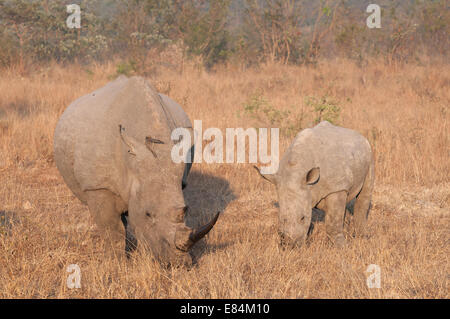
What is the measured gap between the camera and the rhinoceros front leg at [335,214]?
508 cm

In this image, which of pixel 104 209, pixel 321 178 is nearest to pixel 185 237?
pixel 104 209

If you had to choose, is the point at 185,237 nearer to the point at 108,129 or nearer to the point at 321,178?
the point at 108,129

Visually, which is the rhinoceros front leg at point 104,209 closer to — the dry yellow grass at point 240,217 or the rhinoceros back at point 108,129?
the rhinoceros back at point 108,129

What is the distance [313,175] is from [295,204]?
0.32m

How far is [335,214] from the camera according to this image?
5.11m

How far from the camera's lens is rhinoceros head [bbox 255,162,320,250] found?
4.70m

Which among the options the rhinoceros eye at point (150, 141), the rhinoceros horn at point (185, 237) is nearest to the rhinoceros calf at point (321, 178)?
the rhinoceros horn at point (185, 237)

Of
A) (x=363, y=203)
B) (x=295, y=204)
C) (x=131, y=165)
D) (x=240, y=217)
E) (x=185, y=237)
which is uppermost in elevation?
(x=131, y=165)

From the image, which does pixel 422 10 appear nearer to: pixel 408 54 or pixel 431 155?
pixel 408 54

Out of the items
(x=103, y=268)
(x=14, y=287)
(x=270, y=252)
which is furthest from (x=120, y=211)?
(x=270, y=252)

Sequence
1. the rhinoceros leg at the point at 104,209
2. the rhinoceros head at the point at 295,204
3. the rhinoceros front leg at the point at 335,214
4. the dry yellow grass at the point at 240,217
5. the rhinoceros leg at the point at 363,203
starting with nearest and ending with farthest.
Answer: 1. the dry yellow grass at the point at 240,217
2. the rhinoceros leg at the point at 104,209
3. the rhinoceros head at the point at 295,204
4. the rhinoceros front leg at the point at 335,214
5. the rhinoceros leg at the point at 363,203

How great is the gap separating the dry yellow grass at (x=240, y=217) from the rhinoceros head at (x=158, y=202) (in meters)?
0.26

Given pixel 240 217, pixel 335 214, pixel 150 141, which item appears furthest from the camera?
pixel 240 217
